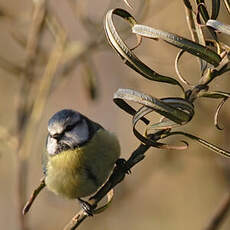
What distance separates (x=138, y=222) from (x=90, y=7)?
1333mm

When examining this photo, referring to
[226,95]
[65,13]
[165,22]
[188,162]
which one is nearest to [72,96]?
[65,13]

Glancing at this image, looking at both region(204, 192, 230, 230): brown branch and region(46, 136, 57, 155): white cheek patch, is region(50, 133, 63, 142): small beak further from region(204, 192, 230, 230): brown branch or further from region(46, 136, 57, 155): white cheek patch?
region(204, 192, 230, 230): brown branch

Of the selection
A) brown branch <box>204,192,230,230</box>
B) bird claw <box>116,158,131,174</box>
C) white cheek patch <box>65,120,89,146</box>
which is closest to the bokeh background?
white cheek patch <box>65,120,89,146</box>

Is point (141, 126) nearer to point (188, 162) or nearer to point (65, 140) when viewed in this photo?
point (188, 162)

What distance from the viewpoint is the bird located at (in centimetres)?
162

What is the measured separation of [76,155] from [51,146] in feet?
0.30

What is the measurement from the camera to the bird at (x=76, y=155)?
1.62m

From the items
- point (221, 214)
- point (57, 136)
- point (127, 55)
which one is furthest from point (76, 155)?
point (127, 55)

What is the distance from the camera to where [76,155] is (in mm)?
1730

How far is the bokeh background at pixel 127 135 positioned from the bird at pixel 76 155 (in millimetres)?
197

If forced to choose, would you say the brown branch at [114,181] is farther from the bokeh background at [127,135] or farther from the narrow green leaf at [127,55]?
the bokeh background at [127,135]

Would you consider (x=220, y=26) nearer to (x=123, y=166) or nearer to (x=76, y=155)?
(x=123, y=166)

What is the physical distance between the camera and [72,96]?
4168mm

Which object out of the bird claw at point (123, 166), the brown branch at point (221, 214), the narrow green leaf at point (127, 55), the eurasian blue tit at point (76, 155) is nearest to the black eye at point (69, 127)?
the eurasian blue tit at point (76, 155)
